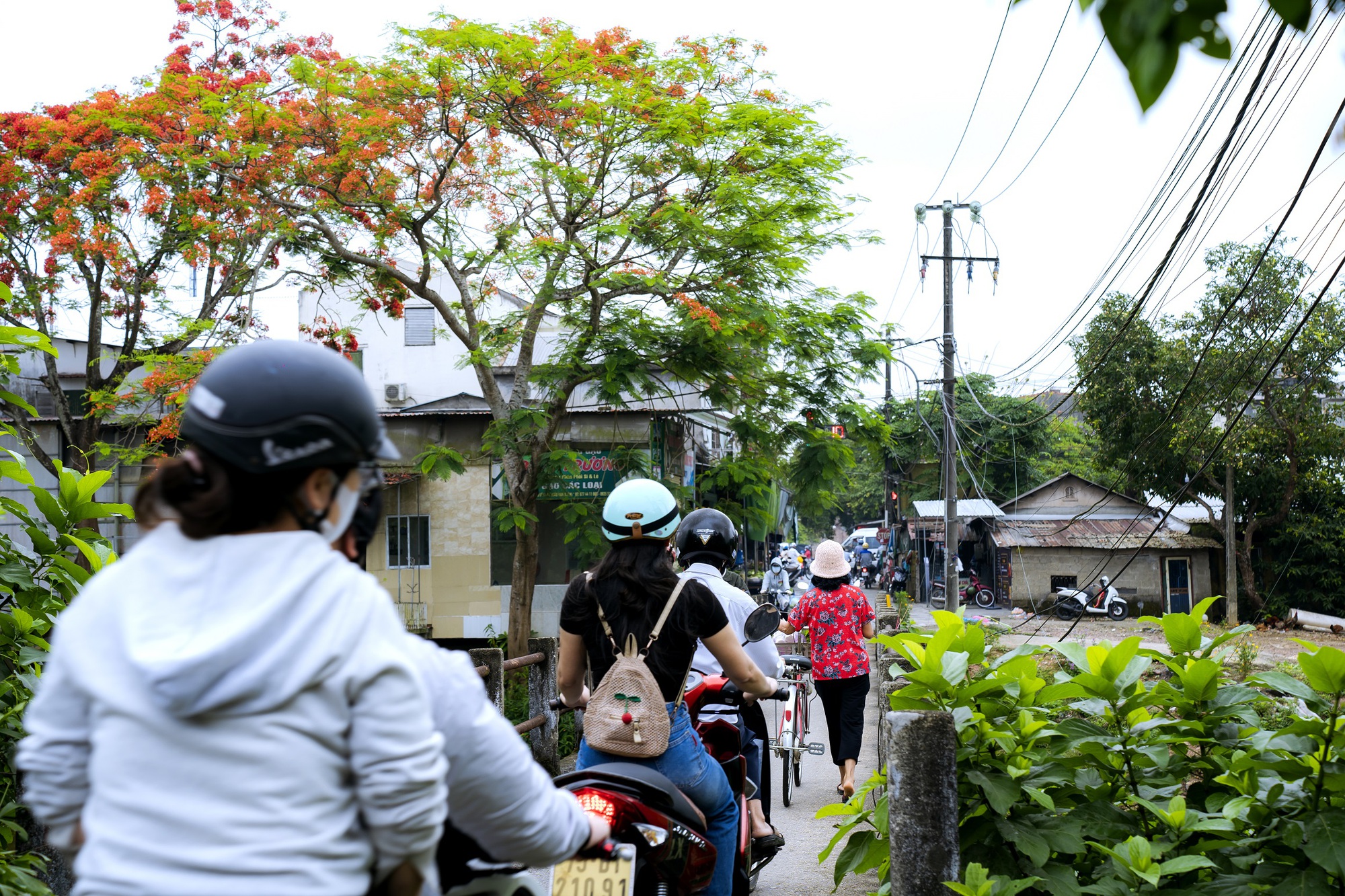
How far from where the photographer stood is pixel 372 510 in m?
1.63

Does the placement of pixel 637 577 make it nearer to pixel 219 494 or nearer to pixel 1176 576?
pixel 219 494

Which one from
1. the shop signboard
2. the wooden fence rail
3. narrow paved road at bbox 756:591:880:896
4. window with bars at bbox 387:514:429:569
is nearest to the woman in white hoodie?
narrow paved road at bbox 756:591:880:896

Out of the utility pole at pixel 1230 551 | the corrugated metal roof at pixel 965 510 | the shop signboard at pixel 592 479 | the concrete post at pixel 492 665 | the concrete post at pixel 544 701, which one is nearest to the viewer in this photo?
the concrete post at pixel 492 665

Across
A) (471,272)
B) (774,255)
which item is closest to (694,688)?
(774,255)

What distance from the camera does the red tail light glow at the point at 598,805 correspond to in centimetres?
257

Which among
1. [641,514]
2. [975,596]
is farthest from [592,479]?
[975,596]

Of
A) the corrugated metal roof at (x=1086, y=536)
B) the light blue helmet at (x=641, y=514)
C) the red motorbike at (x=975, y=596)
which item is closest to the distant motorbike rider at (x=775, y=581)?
the red motorbike at (x=975, y=596)

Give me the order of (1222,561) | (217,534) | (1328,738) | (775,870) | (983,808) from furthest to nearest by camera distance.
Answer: (1222,561) < (775,870) < (983,808) < (1328,738) < (217,534)

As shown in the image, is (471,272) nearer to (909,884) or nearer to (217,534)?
(909,884)

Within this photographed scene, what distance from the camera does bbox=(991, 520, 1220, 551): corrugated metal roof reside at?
100 ft

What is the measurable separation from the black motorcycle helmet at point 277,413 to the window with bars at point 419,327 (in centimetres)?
2375

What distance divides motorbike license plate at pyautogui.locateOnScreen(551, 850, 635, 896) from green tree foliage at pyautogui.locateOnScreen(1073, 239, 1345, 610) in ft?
73.0

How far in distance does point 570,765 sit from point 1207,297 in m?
23.0

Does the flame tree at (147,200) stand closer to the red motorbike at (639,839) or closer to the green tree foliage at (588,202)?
the green tree foliage at (588,202)
